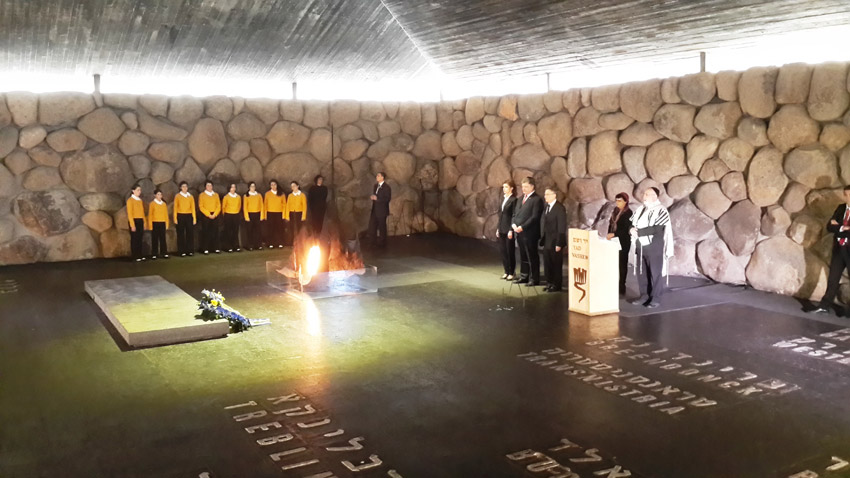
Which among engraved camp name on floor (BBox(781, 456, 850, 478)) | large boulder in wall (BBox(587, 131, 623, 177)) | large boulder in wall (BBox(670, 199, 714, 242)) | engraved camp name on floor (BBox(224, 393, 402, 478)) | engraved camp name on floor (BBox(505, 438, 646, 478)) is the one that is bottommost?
engraved camp name on floor (BBox(781, 456, 850, 478))

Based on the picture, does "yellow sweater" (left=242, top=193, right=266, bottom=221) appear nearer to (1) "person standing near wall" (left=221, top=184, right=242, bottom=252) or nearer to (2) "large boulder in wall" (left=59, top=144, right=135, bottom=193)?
(1) "person standing near wall" (left=221, top=184, right=242, bottom=252)

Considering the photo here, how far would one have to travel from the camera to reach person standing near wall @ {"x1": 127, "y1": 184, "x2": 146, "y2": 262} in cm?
1416

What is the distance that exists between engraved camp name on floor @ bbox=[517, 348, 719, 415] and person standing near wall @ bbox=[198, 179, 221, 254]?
965 cm

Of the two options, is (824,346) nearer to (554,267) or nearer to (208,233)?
(554,267)

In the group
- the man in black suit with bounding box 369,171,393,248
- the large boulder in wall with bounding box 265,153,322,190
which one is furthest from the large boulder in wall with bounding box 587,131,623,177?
the large boulder in wall with bounding box 265,153,322,190

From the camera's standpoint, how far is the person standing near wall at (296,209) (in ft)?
52.4

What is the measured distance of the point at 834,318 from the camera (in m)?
8.75

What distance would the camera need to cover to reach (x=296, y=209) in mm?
15984

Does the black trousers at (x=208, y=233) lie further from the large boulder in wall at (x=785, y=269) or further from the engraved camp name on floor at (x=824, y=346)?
the engraved camp name on floor at (x=824, y=346)

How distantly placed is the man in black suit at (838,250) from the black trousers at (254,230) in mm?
10666

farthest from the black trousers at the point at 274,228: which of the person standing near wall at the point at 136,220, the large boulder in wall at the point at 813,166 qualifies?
the large boulder in wall at the point at 813,166

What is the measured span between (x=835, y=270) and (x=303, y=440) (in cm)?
697

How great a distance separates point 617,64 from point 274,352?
333 inches

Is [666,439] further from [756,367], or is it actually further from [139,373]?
[139,373]
